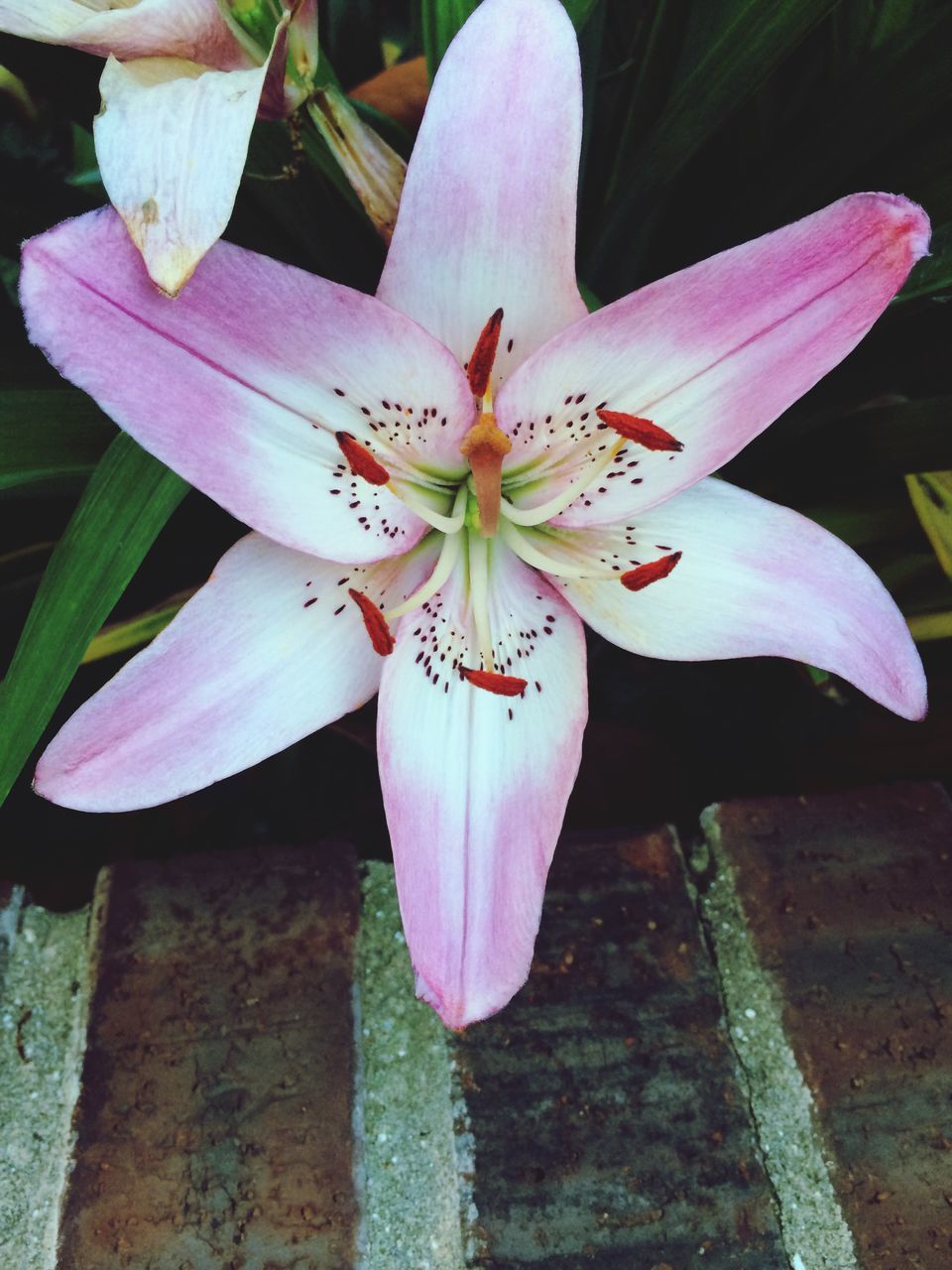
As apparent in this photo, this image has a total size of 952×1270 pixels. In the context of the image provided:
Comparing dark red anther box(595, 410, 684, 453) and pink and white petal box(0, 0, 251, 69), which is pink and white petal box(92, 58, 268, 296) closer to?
pink and white petal box(0, 0, 251, 69)

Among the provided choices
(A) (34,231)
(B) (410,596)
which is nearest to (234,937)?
(B) (410,596)

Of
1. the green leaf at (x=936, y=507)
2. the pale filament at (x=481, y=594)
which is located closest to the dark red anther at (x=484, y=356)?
the pale filament at (x=481, y=594)

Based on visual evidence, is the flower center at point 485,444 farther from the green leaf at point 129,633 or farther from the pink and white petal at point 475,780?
the green leaf at point 129,633

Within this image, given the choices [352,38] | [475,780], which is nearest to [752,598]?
[475,780]

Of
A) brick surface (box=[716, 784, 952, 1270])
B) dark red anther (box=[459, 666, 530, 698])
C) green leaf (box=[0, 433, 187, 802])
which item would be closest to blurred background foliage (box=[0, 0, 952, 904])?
green leaf (box=[0, 433, 187, 802])

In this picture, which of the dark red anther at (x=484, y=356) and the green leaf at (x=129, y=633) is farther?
the green leaf at (x=129, y=633)

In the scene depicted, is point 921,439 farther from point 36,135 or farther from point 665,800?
point 36,135
